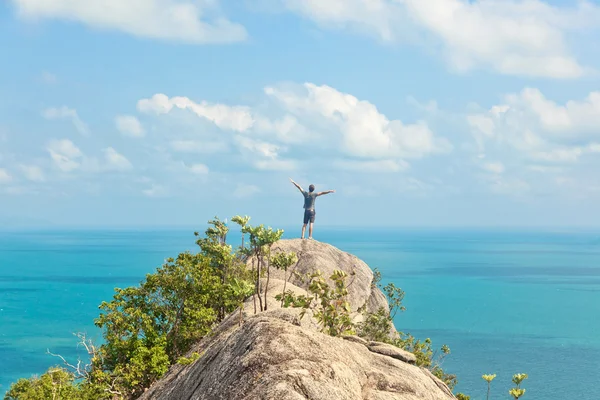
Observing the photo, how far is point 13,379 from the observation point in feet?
282

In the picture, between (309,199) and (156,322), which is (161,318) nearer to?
(156,322)

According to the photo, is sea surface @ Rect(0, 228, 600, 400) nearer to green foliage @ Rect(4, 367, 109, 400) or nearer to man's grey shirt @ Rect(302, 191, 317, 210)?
green foliage @ Rect(4, 367, 109, 400)

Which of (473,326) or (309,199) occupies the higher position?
(309,199)

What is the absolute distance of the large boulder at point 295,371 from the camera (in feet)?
42.5

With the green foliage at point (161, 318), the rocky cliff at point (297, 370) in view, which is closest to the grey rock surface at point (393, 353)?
the rocky cliff at point (297, 370)

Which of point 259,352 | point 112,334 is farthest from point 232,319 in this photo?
point 259,352

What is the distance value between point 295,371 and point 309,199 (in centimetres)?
2976

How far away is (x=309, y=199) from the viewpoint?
42.6m

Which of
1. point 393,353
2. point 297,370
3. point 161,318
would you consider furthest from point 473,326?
point 297,370

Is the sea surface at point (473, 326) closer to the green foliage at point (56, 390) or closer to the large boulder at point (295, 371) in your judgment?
the green foliage at point (56, 390)

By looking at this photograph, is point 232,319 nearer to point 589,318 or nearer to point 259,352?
point 259,352

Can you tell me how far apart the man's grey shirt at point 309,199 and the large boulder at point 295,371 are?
2450 centimetres

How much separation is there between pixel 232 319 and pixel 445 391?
13.1 meters

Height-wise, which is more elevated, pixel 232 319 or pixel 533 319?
pixel 232 319
